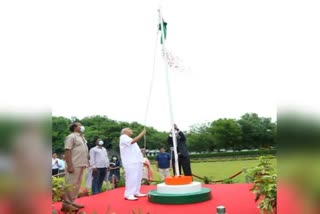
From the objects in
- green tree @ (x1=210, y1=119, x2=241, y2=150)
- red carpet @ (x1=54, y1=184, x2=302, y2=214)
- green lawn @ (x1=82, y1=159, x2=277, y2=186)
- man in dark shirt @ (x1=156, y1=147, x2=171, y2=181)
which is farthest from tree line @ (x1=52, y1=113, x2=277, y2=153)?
red carpet @ (x1=54, y1=184, x2=302, y2=214)

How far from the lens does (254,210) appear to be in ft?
14.8

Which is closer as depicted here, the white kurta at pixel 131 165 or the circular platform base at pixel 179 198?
the circular platform base at pixel 179 198

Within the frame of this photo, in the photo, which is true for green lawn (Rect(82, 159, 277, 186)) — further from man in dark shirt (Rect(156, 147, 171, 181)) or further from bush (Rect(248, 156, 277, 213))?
bush (Rect(248, 156, 277, 213))

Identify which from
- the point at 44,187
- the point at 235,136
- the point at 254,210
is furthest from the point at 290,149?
the point at 235,136

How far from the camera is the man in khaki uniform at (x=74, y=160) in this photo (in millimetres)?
4438

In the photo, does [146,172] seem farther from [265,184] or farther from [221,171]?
[221,171]

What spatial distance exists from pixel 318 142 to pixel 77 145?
3609 mm

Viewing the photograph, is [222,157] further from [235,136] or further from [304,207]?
[304,207]

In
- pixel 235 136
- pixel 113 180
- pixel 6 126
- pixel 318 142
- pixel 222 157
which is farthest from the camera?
pixel 235 136

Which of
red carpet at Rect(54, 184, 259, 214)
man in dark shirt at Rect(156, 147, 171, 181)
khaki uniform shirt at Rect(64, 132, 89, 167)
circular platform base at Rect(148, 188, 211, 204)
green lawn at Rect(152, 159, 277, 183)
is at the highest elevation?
khaki uniform shirt at Rect(64, 132, 89, 167)

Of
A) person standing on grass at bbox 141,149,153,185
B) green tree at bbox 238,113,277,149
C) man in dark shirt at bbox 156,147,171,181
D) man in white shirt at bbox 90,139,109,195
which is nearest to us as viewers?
man in white shirt at bbox 90,139,109,195

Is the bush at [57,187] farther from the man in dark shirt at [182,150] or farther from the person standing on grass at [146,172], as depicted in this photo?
the person standing on grass at [146,172]

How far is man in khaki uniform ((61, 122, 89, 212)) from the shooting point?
444cm

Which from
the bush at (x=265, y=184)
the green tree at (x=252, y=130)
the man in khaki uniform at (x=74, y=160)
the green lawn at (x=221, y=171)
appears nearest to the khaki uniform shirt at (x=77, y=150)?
the man in khaki uniform at (x=74, y=160)
